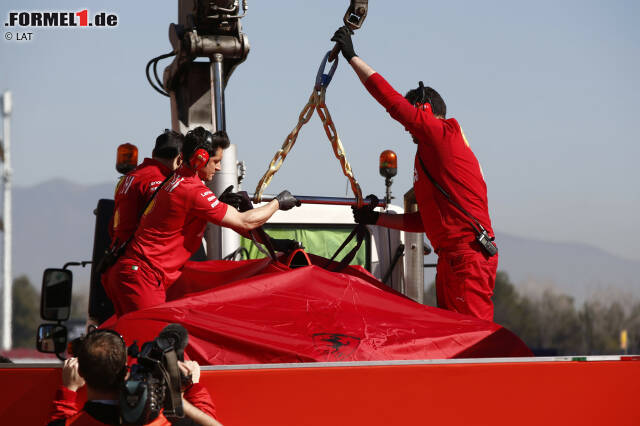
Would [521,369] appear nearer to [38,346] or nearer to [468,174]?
[468,174]

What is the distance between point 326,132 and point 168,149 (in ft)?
3.08

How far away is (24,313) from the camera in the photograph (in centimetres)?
10681

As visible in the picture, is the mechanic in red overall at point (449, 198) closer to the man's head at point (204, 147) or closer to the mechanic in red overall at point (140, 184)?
the man's head at point (204, 147)

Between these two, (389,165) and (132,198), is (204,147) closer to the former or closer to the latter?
(132,198)

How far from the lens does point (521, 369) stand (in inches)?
139

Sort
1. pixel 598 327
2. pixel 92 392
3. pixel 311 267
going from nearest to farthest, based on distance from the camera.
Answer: pixel 92 392 → pixel 311 267 → pixel 598 327

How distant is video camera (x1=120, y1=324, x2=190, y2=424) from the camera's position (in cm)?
284

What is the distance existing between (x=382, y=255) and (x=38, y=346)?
Result: 2.35 m

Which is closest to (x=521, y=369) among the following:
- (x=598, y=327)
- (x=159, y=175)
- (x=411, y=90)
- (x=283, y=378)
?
(x=283, y=378)

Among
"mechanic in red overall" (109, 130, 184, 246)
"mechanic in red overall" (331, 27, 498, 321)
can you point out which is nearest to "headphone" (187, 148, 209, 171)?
"mechanic in red overall" (109, 130, 184, 246)

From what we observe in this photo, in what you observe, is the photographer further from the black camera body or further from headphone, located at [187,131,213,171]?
headphone, located at [187,131,213,171]

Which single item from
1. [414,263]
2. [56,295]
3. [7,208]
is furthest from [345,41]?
[7,208]

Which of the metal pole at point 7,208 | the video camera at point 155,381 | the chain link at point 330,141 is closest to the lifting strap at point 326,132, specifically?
the chain link at point 330,141

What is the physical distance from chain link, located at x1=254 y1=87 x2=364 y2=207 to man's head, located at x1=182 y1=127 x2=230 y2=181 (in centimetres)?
56
